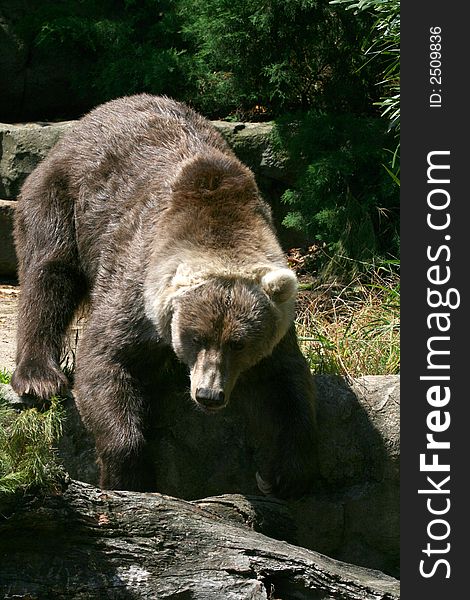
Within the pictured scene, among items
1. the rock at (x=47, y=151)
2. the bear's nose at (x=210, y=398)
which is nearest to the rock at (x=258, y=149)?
the rock at (x=47, y=151)

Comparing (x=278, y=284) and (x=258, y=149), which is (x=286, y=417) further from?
(x=258, y=149)

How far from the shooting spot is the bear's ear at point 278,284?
6035 millimetres

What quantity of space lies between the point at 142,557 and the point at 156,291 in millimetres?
1946

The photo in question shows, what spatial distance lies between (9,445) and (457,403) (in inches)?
86.0

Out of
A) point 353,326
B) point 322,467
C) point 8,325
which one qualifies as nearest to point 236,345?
point 322,467

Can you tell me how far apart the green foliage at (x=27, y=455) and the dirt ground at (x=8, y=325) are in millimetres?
3699

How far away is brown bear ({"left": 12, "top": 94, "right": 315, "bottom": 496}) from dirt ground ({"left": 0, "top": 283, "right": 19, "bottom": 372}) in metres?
1.51

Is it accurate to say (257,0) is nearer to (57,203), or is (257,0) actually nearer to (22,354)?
(57,203)

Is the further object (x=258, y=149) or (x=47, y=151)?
(x=47, y=151)

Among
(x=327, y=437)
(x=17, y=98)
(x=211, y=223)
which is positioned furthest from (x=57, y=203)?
(x=17, y=98)

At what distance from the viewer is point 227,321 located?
5.93 meters

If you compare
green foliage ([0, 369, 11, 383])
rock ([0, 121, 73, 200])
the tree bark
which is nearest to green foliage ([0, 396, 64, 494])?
the tree bark

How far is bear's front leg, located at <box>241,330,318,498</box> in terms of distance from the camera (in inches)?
253

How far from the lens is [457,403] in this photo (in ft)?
16.7
